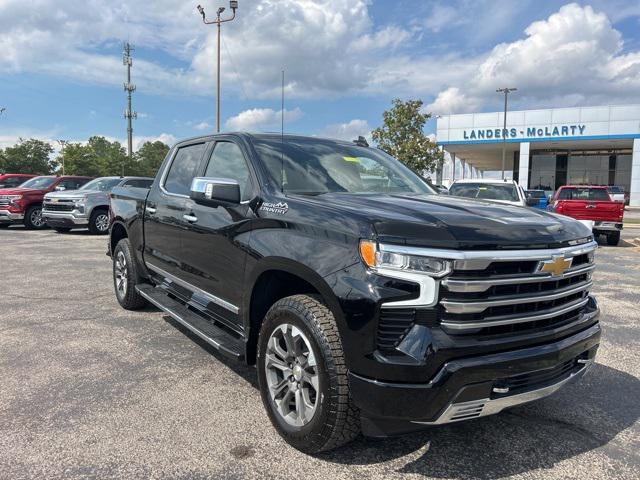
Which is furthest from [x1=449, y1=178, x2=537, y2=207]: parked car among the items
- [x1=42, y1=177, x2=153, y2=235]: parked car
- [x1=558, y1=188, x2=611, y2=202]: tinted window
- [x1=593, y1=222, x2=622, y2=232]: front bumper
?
[x1=42, y1=177, x2=153, y2=235]: parked car

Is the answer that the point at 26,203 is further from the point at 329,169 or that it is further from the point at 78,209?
the point at 329,169

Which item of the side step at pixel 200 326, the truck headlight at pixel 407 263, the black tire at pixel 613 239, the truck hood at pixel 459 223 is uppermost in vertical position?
the truck hood at pixel 459 223

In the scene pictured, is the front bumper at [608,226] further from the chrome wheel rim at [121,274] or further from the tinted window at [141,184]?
the chrome wheel rim at [121,274]

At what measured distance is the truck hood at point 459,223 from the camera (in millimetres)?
2486

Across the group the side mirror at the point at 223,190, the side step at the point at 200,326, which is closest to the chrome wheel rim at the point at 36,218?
the side step at the point at 200,326

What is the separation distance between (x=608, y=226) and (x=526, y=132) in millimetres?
31800

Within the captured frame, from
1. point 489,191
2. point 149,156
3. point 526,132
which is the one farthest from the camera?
point 149,156

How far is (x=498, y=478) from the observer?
271 cm

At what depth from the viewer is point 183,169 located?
4.82 meters

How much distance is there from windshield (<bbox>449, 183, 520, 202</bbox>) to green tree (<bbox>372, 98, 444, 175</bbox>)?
22972 mm

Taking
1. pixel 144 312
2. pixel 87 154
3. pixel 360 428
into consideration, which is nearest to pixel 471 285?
pixel 360 428

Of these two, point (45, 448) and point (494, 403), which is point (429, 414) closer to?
point (494, 403)

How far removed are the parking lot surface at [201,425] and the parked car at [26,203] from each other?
12.6 meters

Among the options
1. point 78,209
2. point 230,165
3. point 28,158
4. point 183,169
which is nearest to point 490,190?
point 183,169
